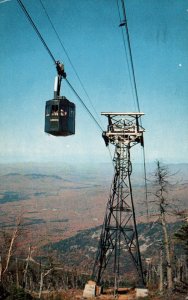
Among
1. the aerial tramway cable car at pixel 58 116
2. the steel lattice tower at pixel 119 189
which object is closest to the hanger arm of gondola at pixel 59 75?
the aerial tramway cable car at pixel 58 116

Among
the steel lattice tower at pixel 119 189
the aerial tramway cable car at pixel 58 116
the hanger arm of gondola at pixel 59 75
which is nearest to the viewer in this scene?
the hanger arm of gondola at pixel 59 75

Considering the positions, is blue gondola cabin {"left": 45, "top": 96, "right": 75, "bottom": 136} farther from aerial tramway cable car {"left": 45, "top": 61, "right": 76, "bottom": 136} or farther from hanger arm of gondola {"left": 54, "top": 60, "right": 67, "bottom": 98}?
hanger arm of gondola {"left": 54, "top": 60, "right": 67, "bottom": 98}

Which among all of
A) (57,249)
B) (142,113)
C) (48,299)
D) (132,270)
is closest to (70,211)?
(57,249)

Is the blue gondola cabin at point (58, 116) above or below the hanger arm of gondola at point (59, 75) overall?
below

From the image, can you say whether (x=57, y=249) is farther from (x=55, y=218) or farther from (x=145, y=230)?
(x=55, y=218)

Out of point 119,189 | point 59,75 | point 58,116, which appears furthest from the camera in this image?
point 119,189

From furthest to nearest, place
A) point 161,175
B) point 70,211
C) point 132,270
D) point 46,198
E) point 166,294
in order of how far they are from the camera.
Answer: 1. point 46,198
2. point 70,211
3. point 132,270
4. point 161,175
5. point 166,294

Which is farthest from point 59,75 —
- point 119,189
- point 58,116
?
point 119,189

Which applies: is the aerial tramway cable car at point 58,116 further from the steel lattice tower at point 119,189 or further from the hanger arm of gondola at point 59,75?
the steel lattice tower at point 119,189

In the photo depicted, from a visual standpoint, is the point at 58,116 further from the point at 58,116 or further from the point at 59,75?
the point at 59,75
